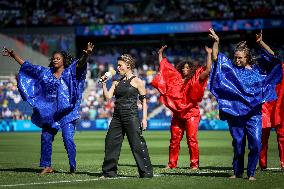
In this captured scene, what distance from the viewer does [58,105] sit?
14.4 meters

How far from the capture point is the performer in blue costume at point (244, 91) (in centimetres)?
1268

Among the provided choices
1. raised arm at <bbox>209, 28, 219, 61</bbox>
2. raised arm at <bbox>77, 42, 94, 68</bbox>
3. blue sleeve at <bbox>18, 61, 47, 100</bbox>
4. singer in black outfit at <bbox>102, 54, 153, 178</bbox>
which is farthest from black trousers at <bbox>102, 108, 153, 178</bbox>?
blue sleeve at <bbox>18, 61, 47, 100</bbox>

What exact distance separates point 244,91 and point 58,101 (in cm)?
363

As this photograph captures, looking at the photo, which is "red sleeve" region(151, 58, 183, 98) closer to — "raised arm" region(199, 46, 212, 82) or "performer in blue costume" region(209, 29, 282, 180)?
"raised arm" region(199, 46, 212, 82)

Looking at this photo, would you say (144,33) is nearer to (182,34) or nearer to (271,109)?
(182,34)

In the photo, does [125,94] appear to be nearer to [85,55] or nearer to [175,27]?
[85,55]

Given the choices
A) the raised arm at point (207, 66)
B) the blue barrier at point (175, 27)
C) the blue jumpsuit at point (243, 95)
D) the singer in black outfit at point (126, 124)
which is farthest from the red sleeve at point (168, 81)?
the blue barrier at point (175, 27)

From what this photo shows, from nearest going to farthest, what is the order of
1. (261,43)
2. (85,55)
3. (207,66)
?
(261,43) → (85,55) → (207,66)

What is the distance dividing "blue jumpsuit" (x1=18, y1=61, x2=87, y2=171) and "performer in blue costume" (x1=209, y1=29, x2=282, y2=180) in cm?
282

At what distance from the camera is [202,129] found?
1699 inches

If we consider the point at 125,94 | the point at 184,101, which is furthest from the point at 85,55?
the point at 184,101

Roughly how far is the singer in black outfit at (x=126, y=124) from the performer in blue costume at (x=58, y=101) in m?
1.18

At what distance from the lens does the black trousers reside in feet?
43.2

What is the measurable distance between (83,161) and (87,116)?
26.1m
